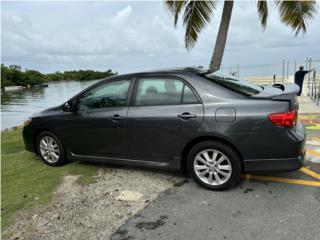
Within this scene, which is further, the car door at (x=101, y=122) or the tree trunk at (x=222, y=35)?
the tree trunk at (x=222, y=35)

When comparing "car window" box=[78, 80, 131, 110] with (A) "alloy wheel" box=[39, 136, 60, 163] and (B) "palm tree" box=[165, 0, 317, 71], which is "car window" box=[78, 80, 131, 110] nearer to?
(A) "alloy wheel" box=[39, 136, 60, 163]

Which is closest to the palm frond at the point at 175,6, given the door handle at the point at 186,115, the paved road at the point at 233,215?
the door handle at the point at 186,115

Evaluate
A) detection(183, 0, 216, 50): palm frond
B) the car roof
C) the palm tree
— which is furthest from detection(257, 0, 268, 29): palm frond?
the car roof

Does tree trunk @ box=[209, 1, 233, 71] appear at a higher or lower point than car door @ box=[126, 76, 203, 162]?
higher

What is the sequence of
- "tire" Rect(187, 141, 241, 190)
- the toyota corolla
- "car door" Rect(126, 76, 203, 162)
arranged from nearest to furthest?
the toyota corolla, "tire" Rect(187, 141, 241, 190), "car door" Rect(126, 76, 203, 162)

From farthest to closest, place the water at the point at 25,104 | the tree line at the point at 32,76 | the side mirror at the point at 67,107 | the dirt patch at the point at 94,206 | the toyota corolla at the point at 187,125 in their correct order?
the tree line at the point at 32,76 < the water at the point at 25,104 < the side mirror at the point at 67,107 < the toyota corolla at the point at 187,125 < the dirt patch at the point at 94,206

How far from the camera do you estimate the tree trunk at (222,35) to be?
8508 mm

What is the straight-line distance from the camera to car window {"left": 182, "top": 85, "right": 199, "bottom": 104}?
12.8 ft

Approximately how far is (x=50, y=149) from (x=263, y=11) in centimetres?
803

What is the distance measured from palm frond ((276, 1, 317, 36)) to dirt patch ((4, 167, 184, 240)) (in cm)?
646

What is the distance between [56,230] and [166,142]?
1756 mm

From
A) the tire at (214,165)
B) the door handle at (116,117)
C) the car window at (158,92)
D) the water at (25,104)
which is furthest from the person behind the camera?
the water at (25,104)

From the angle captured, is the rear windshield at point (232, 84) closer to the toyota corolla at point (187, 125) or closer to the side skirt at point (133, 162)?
the toyota corolla at point (187, 125)

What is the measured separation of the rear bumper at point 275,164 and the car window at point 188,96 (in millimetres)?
1037
